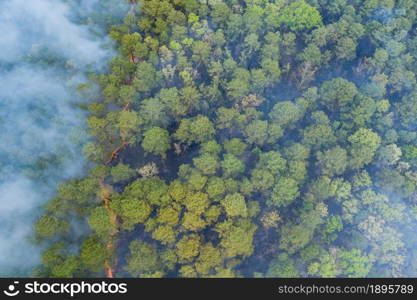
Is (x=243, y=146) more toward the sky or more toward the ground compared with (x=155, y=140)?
more toward the ground

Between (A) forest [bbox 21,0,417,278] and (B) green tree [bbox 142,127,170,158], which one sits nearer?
(A) forest [bbox 21,0,417,278]

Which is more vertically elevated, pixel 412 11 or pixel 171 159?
pixel 412 11

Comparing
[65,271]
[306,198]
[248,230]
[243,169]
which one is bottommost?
[65,271]

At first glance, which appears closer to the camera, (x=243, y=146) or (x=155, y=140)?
(x=155, y=140)

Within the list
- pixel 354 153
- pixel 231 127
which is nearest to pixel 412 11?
pixel 354 153

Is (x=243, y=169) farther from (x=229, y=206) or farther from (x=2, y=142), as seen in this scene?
(x=2, y=142)

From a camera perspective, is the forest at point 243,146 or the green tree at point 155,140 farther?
the green tree at point 155,140

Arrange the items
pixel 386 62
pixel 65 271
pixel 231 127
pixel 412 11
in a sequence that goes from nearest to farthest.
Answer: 1. pixel 65 271
2. pixel 231 127
3. pixel 386 62
4. pixel 412 11

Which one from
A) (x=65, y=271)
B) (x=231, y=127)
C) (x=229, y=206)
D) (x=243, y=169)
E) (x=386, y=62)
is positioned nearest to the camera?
(x=65, y=271)
